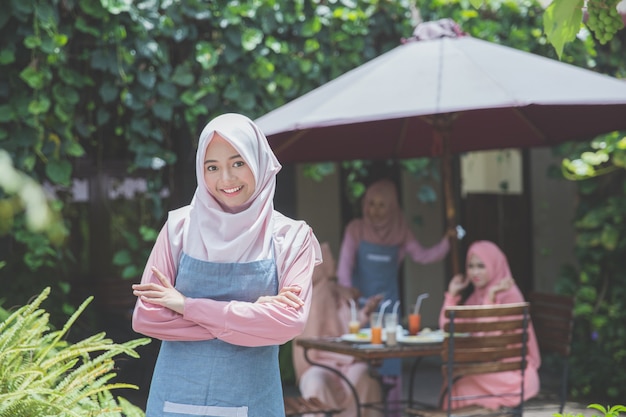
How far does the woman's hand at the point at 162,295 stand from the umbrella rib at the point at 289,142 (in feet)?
10.3

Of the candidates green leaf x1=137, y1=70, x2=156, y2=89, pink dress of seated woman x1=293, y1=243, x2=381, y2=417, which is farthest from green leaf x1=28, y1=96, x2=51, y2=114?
pink dress of seated woman x1=293, y1=243, x2=381, y2=417

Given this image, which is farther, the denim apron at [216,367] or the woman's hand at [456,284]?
the woman's hand at [456,284]

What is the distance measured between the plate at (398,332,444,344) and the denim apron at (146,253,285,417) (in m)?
2.40

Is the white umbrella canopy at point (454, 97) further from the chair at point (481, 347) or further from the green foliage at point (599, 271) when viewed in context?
the green foliage at point (599, 271)

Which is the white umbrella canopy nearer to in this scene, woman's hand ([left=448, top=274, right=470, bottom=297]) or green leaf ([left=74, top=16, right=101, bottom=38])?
woman's hand ([left=448, top=274, right=470, bottom=297])

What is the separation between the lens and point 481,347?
15.3 feet

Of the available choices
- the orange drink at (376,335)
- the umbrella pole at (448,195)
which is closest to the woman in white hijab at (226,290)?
the orange drink at (376,335)

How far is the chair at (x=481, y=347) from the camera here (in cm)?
458

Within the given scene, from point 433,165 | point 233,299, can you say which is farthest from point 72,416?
point 433,165

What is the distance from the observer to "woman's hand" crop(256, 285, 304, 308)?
2.59 m

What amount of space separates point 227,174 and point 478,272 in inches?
118

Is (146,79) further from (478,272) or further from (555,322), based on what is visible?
(555,322)

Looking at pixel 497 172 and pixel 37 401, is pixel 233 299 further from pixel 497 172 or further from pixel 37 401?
pixel 497 172

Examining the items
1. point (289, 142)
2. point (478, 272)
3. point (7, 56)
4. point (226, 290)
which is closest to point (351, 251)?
point (289, 142)
